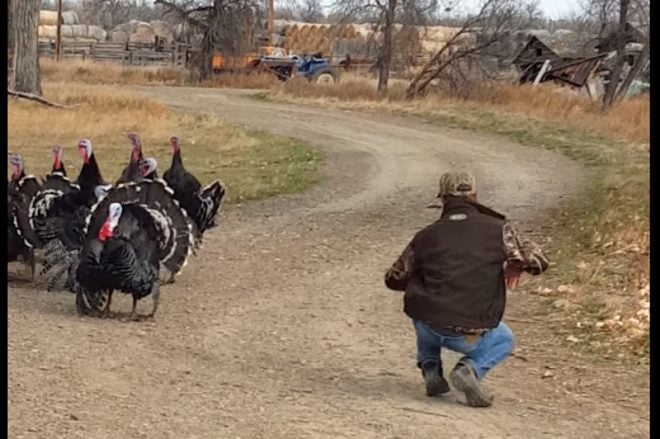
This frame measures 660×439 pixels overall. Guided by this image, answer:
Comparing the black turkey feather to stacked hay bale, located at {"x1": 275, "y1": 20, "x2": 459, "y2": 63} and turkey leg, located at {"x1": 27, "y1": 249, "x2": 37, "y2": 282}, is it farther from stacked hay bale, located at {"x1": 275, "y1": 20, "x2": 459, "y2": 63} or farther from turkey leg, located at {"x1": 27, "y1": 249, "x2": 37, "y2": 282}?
stacked hay bale, located at {"x1": 275, "y1": 20, "x2": 459, "y2": 63}

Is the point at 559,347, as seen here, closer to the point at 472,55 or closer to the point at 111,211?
the point at 111,211

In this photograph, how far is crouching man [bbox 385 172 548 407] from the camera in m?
5.35

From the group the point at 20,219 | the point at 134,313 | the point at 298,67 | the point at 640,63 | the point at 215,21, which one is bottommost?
the point at 298,67

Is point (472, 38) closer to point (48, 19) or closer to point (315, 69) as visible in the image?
point (315, 69)

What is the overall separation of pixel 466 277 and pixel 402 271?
0.38 metres

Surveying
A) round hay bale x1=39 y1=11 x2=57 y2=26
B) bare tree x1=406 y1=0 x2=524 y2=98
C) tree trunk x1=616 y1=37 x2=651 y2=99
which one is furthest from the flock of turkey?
round hay bale x1=39 y1=11 x2=57 y2=26

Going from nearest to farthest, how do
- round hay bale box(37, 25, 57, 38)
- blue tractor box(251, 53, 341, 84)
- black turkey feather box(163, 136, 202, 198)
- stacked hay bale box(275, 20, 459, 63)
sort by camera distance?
1. black turkey feather box(163, 136, 202, 198)
2. stacked hay bale box(275, 20, 459, 63)
3. blue tractor box(251, 53, 341, 84)
4. round hay bale box(37, 25, 57, 38)

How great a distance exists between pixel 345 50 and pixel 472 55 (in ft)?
79.8

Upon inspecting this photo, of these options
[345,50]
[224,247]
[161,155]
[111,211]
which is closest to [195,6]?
[345,50]

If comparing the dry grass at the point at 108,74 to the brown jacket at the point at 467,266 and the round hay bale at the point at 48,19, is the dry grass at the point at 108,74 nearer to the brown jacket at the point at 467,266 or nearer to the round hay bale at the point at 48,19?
the round hay bale at the point at 48,19

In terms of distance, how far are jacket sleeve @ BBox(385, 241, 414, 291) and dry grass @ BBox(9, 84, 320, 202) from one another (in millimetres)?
8190

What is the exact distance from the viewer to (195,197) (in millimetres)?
9219

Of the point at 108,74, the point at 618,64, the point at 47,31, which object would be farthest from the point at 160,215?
the point at 47,31

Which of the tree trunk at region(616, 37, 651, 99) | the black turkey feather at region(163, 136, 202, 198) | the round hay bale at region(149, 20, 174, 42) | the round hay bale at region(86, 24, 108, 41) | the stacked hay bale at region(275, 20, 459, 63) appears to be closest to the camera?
the tree trunk at region(616, 37, 651, 99)
